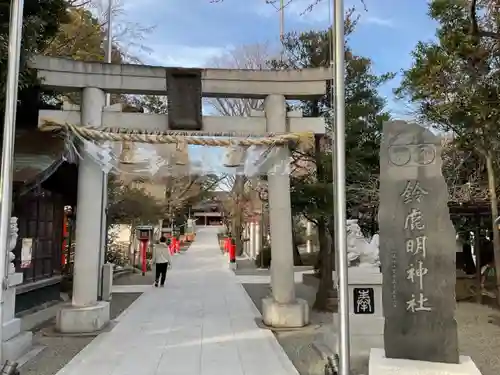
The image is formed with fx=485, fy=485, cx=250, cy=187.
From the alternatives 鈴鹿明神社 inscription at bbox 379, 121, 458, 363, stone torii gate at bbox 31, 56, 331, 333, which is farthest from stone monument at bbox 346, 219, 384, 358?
stone torii gate at bbox 31, 56, 331, 333

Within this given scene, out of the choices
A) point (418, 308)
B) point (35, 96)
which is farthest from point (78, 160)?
point (418, 308)

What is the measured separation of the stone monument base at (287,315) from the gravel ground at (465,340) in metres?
0.21

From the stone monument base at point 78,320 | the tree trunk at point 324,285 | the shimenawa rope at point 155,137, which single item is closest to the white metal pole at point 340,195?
the shimenawa rope at point 155,137

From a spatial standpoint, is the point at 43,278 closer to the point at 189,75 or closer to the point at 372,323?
the point at 189,75

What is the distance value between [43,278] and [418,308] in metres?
10.1

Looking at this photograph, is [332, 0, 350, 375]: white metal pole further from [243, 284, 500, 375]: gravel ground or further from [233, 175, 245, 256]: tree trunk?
[233, 175, 245, 256]: tree trunk

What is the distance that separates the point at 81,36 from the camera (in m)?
15.9

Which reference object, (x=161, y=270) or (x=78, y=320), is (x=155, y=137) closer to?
(x=78, y=320)

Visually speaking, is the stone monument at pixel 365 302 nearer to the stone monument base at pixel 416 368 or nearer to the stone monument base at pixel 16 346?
the stone monument base at pixel 416 368

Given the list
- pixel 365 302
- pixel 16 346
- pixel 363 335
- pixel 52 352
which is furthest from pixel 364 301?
pixel 16 346

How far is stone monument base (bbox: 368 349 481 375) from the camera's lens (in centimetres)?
453

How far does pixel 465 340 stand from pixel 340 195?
5226mm

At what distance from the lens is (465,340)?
28.1 feet

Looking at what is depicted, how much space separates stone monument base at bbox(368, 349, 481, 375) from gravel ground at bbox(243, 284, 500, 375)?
Result: 1202 mm
